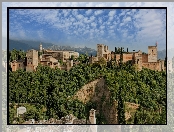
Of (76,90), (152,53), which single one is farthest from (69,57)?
(152,53)

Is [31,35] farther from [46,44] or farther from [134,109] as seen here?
[134,109]

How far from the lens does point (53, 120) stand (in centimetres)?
407

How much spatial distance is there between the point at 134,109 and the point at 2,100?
1.41m

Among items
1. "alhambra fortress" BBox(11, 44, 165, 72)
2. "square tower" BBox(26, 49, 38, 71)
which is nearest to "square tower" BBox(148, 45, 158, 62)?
"alhambra fortress" BBox(11, 44, 165, 72)

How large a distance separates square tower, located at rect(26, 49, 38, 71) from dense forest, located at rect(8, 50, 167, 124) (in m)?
0.05

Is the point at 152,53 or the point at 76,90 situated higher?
the point at 152,53

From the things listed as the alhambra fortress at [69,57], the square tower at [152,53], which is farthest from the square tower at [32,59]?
the square tower at [152,53]

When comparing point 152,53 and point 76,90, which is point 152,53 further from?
point 76,90

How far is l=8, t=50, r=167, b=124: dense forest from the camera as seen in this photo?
4.07 meters

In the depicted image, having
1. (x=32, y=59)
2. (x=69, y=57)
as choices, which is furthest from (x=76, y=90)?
(x=32, y=59)

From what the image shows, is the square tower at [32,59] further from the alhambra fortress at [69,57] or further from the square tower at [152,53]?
the square tower at [152,53]

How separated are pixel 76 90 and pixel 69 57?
36cm

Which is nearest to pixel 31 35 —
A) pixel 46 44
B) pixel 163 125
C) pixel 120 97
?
pixel 46 44

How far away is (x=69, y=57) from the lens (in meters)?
4.11
